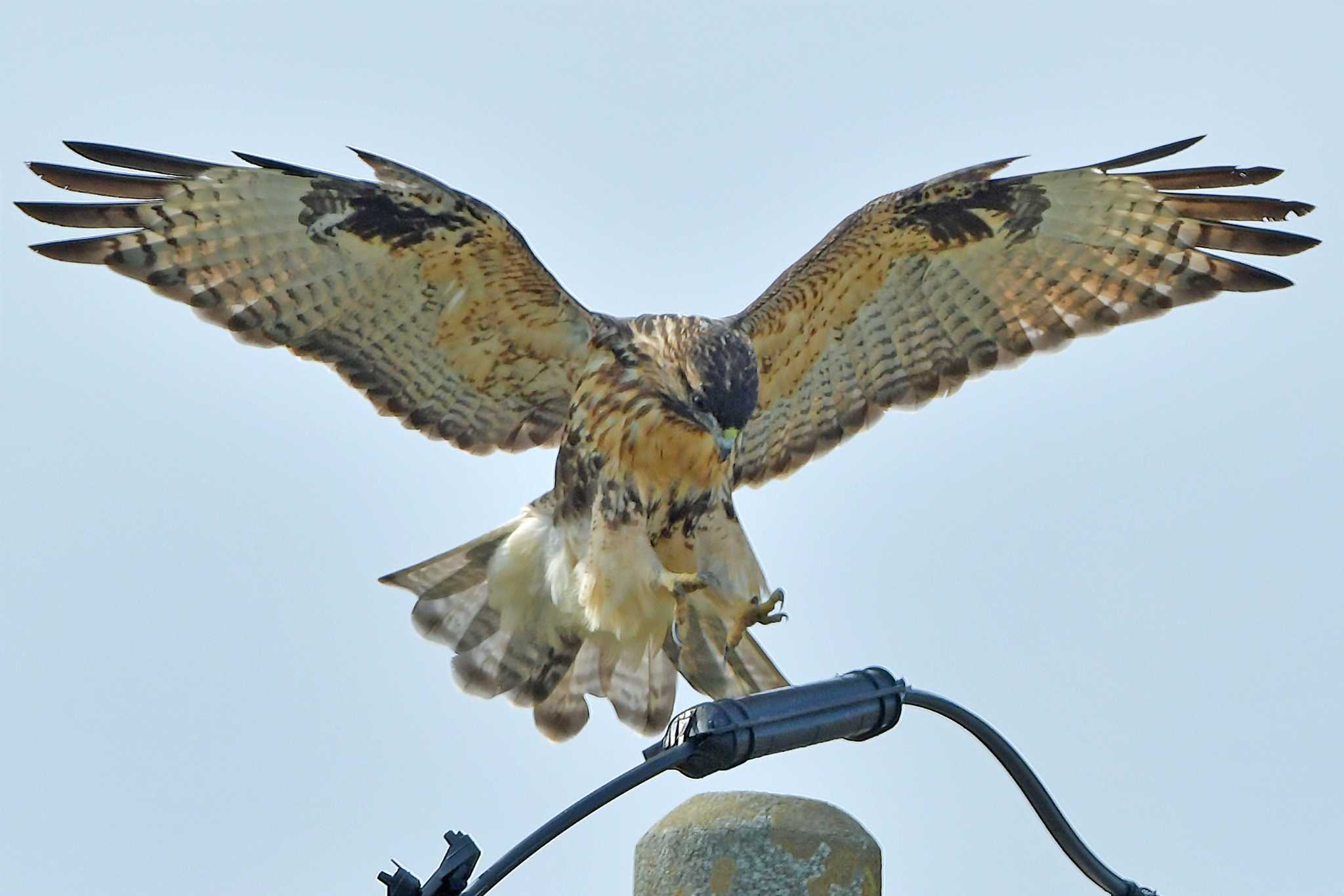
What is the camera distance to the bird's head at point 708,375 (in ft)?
21.4

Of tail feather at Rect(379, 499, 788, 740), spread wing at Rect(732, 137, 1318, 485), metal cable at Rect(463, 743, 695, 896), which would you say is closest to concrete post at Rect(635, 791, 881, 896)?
metal cable at Rect(463, 743, 695, 896)

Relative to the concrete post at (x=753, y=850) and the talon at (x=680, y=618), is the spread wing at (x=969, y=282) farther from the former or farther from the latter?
the concrete post at (x=753, y=850)

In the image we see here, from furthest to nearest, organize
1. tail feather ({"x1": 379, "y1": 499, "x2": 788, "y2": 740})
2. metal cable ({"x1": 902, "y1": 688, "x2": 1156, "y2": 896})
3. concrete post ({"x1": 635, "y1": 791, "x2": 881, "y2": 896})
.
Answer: tail feather ({"x1": 379, "y1": 499, "x2": 788, "y2": 740}) → metal cable ({"x1": 902, "y1": 688, "x2": 1156, "y2": 896}) → concrete post ({"x1": 635, "y1": 791, "x2": 881, "y2": 896})

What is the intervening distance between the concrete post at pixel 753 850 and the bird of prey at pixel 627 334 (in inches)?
99.1

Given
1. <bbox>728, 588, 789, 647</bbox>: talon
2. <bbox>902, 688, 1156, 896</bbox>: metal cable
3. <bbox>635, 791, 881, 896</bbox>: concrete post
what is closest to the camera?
<bbox>635, 791, 881, 896</bbox>: concrete post

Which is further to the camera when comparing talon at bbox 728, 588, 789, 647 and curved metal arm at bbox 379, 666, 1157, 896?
talon at bbox 728, 588, 789, 647

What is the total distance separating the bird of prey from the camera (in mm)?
A: 6781

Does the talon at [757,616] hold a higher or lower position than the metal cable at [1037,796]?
higher

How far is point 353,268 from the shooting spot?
7297 mm

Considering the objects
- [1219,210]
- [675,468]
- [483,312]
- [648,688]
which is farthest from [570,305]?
[1219,210]

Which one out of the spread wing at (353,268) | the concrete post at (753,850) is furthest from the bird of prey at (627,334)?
the concrete post at (753,850)

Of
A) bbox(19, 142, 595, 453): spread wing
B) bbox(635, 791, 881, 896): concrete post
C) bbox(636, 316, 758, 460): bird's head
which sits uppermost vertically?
bbox(19, 142, 595, 453): spread wing

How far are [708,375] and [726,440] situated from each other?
0.76 ft

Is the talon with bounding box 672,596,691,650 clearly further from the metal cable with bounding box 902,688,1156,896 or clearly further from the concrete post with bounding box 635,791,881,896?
the concrete post with bounding box 635,791,881,896
